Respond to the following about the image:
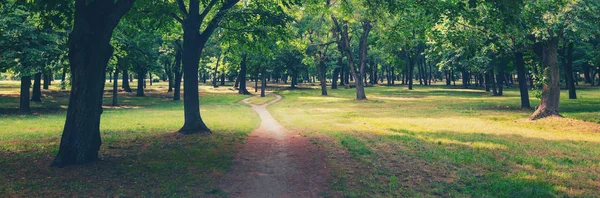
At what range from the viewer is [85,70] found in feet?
31.1

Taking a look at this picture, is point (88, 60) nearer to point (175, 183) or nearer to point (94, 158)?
point (94, 158)

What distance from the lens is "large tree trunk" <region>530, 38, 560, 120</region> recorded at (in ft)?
67.4

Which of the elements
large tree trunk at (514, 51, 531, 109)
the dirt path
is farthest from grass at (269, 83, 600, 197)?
large tree trunk at (514, 51, 531, 109)

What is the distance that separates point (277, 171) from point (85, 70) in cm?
553

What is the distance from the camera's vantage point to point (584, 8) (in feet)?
61.6

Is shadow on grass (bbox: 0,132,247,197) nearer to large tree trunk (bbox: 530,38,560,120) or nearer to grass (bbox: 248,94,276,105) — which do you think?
large tree trunk (bbox: 530,38,560,120)

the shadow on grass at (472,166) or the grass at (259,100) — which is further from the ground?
the grass at (259,100)

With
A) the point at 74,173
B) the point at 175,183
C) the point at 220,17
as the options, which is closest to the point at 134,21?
the point at 220,17

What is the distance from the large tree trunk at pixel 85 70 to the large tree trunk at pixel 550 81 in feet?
69.5

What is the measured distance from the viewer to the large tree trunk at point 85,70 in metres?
9.36

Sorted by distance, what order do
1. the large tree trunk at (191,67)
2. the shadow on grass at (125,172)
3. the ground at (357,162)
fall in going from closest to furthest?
the shadow on grass at (125,172) < the ground at (357,162) < the large tree trunk at (191,67)

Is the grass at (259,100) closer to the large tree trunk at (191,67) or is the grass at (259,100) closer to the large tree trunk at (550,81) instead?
the large tree trunk at (191,67)

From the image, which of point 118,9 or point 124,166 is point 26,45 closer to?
point 118,9

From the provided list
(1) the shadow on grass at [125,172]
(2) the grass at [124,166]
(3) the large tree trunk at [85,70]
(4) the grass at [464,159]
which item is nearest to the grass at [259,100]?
(4) the grass at [464,159]
